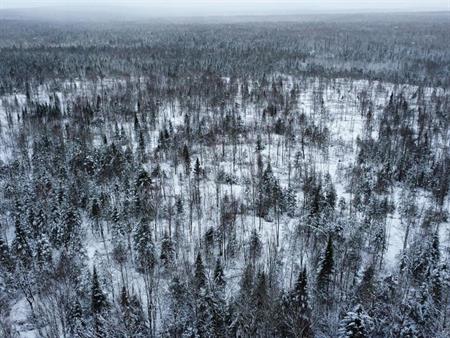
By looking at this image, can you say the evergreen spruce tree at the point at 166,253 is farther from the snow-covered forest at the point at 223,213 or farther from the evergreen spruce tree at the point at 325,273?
the evergreen spruce tree at the point at 325,273

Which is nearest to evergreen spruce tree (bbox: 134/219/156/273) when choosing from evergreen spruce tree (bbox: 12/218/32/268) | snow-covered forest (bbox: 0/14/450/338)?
snow-covered forest (bbox: 0/14/450/338)

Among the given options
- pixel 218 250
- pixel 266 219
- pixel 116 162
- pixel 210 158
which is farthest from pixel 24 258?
pixel 210 158

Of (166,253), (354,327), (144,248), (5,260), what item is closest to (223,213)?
(166,253)

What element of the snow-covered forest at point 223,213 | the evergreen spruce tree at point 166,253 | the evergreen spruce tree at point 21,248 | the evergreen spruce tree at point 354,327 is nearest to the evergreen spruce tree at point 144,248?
the snow-covered forest at point 223,213

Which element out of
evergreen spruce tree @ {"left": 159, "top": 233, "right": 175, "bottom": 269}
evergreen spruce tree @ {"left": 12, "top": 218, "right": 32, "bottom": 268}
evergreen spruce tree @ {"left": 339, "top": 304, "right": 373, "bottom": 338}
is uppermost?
evergreen spruce tree @ {"left": 339, "top": 304, "right": 373, "bottom": 338}

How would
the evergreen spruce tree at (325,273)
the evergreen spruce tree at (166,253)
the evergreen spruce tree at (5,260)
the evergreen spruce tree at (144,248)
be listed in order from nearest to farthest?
the evergreen spruce tree at (325,273)
the evergreen spruce tree at (5,260)
the evergreen spruce tree at (144,248)
the evergreen spruce tree at (166,253)

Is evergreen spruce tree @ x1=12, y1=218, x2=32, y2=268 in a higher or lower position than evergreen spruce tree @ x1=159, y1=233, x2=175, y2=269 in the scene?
higher

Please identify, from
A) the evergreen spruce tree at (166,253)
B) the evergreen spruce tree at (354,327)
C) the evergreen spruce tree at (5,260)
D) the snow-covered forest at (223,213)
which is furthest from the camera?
the evergreen spruce tree at (166,253)

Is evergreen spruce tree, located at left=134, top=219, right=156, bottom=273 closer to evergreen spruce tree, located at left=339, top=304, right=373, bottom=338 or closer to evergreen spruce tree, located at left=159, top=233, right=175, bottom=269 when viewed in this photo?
evergreen spruce tree, located at left=159, top=233, right=175, bottom=269
